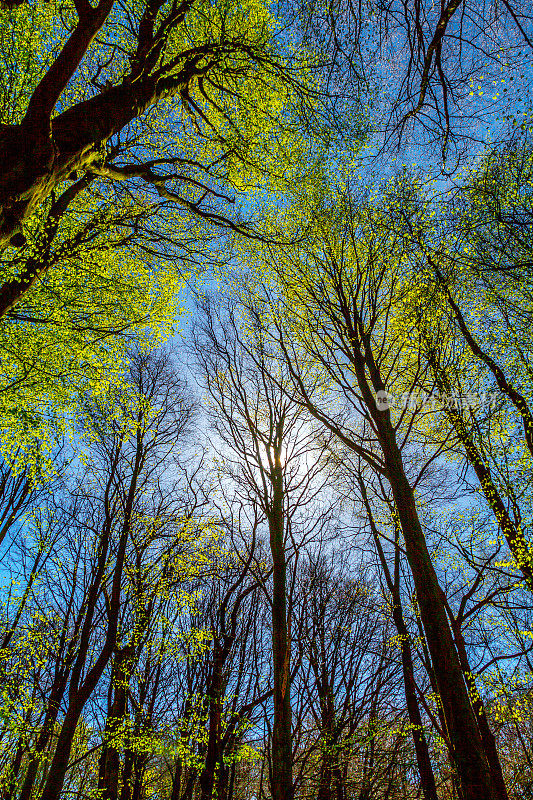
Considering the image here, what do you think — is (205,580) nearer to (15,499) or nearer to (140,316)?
(15,499)

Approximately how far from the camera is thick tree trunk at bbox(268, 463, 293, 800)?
12.9 ft

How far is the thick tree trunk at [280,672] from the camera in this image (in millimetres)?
3928

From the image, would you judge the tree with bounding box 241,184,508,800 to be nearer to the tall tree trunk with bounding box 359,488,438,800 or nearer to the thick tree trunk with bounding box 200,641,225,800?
the tall tree trunk with bounding box 359,488,438,800

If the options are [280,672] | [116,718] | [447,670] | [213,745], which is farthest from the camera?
[116,718]

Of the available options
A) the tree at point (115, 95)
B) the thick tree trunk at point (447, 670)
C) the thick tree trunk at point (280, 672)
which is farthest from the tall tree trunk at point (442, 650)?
the tree at point (115, 95)

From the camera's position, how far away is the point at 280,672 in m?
4.54

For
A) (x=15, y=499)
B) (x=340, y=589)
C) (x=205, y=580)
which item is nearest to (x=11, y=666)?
(x=15, y=499)

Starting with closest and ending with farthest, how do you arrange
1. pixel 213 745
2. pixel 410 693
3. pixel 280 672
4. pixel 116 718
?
pixel 280 672, pixel 213 745, pixel 116 718, pixel 410 693

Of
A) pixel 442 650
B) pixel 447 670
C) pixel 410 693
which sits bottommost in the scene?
pixel 447 670

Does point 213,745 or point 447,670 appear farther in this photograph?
point 213,745

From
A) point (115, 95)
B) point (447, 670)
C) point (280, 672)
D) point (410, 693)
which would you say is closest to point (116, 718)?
point (280, 672)

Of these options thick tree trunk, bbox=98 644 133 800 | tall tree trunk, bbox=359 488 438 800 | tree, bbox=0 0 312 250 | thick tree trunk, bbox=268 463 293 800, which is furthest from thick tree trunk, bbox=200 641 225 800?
tree, bbox=0 0 312 250

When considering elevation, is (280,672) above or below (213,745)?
above

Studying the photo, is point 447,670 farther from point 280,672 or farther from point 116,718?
point 116,718
